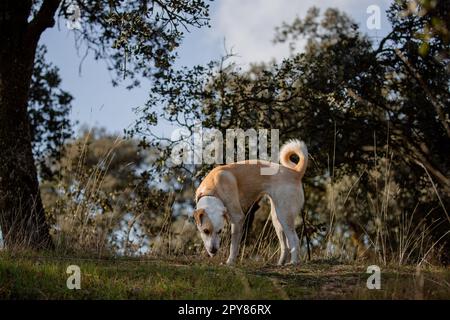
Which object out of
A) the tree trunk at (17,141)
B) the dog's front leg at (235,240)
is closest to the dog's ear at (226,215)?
the dog's front leg at (235,240)

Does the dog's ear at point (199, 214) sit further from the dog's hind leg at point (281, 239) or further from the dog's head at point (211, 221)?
the dog's hind leg at point (281, 239)

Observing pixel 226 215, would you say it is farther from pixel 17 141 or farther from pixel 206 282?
pixel 17 141

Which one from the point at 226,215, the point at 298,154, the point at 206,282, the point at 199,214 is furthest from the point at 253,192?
the point at 206,282

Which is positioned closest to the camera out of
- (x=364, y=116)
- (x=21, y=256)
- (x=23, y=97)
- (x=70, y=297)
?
(x=70, y=297)

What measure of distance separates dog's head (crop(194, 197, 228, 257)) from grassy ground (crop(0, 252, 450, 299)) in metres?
0.55

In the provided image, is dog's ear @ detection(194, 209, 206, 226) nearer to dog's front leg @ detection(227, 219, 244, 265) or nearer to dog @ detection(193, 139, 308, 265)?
dog @ detection(193, 139, 308, 265)

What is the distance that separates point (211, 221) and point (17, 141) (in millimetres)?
3491

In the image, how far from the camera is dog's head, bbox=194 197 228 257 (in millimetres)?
7820

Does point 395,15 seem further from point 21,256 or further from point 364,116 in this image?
point 21,256

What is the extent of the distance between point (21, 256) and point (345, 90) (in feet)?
21.4

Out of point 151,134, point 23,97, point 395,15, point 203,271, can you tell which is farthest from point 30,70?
point 395,15

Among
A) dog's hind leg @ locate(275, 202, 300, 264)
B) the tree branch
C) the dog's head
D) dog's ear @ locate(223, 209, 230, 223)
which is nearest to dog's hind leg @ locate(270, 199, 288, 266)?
dog's hind leg @ locate(275, 202, 300, 264)

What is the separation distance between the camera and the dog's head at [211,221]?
7820 millimetres
